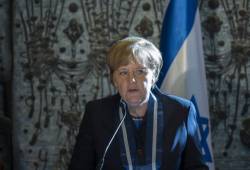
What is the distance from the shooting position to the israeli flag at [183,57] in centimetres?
267

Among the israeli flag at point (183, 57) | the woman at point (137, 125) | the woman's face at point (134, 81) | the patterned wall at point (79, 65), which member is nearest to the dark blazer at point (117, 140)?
the woman at point (137, 125)

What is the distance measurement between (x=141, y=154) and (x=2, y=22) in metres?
1.29

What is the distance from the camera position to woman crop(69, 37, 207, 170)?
2062mm

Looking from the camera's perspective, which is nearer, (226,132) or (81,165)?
(81,165)

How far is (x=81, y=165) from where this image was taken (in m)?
2.12

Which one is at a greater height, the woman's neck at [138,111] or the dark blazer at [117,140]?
the woman's neck at [138,111]

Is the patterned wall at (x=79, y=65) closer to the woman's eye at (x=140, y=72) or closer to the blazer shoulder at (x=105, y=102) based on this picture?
the blazer shoulder at (x=105, y=102)

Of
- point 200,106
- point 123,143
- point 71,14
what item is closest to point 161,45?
point 200,106

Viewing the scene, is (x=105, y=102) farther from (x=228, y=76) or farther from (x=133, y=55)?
(x=228, y=76)

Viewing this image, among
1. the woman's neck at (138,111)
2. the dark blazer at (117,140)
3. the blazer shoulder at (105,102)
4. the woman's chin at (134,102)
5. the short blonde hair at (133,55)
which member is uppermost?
the short blonde hair at (133,55)

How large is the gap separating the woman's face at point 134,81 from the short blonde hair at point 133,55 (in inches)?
0.7

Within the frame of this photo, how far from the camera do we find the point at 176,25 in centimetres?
267

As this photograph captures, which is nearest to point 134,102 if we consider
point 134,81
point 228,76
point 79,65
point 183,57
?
point 134,81

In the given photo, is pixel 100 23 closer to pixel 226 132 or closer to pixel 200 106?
pixel 200 106
